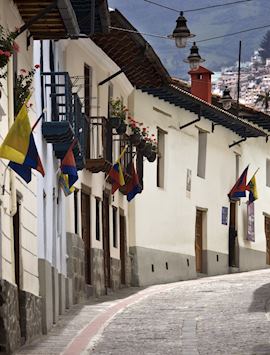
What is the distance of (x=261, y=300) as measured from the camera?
958 inches

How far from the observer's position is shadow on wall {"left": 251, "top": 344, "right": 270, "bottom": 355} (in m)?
16.3

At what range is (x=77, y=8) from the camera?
20.2m

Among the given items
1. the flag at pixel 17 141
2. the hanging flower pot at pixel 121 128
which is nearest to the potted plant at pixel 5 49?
the flag at pixel 17 141

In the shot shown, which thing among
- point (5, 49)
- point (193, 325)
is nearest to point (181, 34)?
Result: point (193, 325)

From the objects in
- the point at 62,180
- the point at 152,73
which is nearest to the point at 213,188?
the point at 152,73

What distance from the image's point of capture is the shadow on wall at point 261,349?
16344 millimetres

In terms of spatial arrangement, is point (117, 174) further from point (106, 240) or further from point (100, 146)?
point (106, 240)

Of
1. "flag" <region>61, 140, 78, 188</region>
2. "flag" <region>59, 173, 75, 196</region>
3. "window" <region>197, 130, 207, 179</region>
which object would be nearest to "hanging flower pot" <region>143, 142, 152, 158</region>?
"window" <region>197, 130, 207, 179</region>

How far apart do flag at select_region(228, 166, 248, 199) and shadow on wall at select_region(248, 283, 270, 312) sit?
15.0 m

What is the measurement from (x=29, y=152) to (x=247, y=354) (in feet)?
12.7

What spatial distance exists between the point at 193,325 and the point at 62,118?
16.6 ft

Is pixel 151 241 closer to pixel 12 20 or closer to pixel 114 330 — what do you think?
pixel 114 330

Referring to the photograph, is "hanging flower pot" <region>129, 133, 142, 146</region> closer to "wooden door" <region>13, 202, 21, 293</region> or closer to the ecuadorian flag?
the ecuadorian flag

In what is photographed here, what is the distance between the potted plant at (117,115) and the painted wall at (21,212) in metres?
9.71
